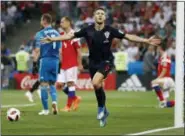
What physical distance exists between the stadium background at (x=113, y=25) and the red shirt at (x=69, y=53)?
38.8 feet

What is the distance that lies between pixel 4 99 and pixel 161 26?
11966 mm

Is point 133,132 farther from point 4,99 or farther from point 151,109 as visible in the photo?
point 4,99

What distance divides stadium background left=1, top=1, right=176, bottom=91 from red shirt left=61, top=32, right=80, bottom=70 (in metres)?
11.8

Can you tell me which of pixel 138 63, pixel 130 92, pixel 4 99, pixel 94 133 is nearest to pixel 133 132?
pixel 94 133

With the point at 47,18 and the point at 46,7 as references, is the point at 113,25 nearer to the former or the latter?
the point at 46,7

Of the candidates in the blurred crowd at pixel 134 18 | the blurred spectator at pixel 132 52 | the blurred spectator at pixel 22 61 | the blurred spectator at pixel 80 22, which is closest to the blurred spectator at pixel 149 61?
the blurred crowd at pixel 134 18

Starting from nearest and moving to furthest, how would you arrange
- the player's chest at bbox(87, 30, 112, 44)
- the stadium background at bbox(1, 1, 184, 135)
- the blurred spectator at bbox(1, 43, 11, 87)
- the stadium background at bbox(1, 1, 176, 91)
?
the player's chest at bbox(87, 30, 112, 44), the stadium background at bbox(1, 1, 184, 135), the stadium background at bbox(1, 1, 176, 91), the blurred spectator at bbox(1, 43, 11, 87)

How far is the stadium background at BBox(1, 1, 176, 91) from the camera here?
30859 millimetres

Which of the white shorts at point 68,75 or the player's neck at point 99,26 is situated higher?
the player's neck at point 99,26

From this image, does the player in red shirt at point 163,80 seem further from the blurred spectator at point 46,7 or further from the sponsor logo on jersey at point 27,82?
the blurred spectator at point 46,7

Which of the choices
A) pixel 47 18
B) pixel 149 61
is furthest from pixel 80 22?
pixel 47 18

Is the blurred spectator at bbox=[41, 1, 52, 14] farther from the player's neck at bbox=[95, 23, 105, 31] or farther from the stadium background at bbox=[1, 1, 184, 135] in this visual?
the player's neck at bbox=[95, 23, 105, 31]

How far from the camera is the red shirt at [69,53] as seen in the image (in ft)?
59.1

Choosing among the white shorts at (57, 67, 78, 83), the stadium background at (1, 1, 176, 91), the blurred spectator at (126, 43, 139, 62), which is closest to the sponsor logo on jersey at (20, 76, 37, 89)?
the stadium background at (1, 1, 176, 91)
